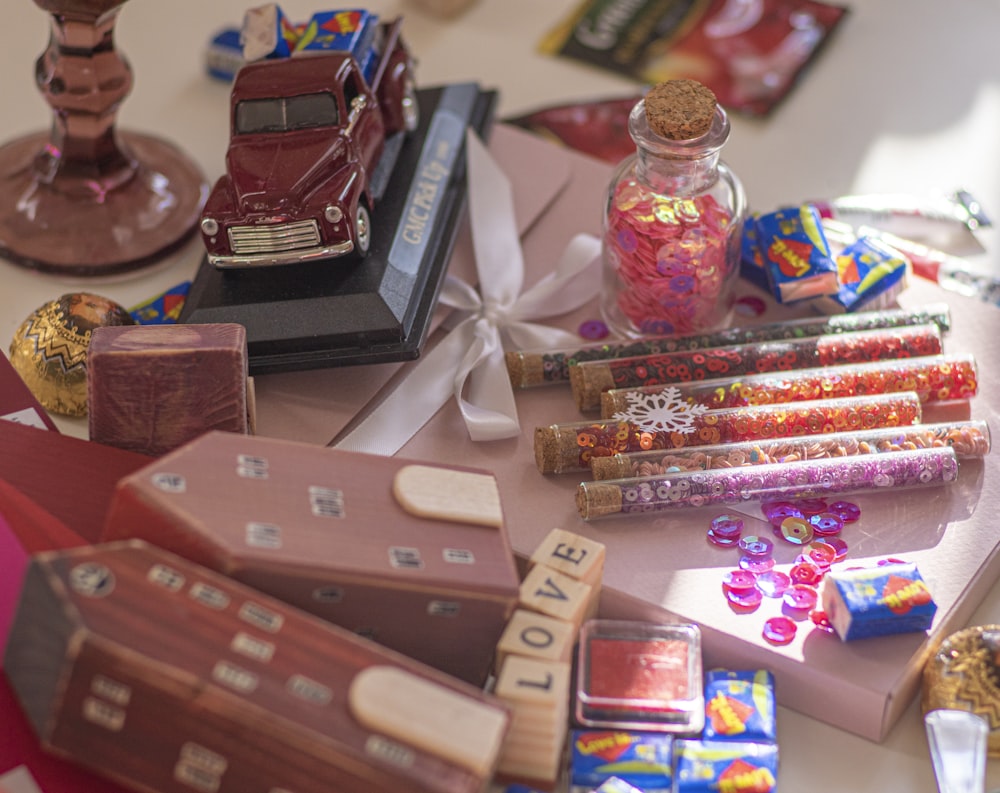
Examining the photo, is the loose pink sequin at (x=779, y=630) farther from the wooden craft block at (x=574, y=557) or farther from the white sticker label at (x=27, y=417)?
the white sticker label at (x=27, y=417)

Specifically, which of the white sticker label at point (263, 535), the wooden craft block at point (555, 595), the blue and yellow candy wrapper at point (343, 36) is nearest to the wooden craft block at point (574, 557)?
the wooden craft block at point (555, 595)

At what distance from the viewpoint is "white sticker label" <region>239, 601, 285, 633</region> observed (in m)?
0.75

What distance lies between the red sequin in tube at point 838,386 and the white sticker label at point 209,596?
1.45ft

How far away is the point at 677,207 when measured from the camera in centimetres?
112

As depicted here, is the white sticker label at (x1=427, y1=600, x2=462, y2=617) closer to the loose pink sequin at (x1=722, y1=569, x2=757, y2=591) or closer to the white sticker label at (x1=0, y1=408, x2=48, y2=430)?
the loose pink sequin at (x1=722, y1=569, x2=757, y2=591)

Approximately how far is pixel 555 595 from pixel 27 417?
465 millimetres

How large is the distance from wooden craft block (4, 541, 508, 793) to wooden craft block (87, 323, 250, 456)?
205 millimetres

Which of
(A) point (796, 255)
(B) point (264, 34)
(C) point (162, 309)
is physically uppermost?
(B) point (264, 34)

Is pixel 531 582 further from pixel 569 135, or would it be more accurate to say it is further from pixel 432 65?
pixel 432 65

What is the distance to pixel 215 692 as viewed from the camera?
716mm

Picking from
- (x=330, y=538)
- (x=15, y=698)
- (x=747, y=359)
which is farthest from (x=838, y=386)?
(x=15, y=698)

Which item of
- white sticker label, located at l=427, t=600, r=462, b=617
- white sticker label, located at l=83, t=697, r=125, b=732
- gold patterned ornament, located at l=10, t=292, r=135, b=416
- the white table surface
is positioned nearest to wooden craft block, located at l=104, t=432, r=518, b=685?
white sticker label, located at l=427, t=600, r=462, b=617

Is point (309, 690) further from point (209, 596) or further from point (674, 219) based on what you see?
point (674, 219)

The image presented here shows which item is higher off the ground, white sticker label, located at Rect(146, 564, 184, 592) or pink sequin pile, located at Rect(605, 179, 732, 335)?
white sticker label, located at Rect(146, 564, 184, 592)
